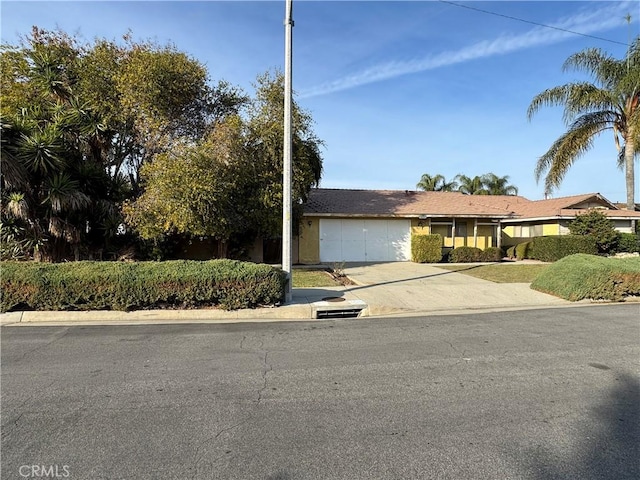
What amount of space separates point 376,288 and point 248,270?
15.4ft

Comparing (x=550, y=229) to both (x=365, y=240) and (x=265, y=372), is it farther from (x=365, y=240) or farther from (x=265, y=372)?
(x=265, y=372)

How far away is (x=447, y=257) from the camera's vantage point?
21.6m

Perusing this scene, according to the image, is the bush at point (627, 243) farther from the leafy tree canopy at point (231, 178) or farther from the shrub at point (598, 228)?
the leafy tree canopy at point (231, 178)

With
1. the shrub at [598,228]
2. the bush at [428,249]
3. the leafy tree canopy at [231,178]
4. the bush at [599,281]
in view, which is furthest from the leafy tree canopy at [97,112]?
the shrub at [598,228]

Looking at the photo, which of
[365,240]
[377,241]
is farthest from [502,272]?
[365,240]

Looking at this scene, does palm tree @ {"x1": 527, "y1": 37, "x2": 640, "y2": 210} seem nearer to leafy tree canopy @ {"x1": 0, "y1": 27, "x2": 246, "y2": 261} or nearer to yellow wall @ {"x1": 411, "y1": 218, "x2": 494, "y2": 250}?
yellow wall @ {"x1": 411, "y1": 218, "x2": 494, "y2": 250}

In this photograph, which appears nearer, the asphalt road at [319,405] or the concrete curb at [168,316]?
the asphalt road at [319,405]

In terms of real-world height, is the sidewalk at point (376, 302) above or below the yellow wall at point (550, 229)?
below

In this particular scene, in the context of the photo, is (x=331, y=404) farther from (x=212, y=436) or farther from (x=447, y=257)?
(x=447, y=257)

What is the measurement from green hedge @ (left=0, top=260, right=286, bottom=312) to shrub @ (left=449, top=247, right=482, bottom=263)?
14275 millimetres

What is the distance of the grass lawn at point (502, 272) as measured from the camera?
48.3 feet

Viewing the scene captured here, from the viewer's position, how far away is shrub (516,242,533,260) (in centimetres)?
2337

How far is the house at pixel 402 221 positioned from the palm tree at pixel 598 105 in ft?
9.79

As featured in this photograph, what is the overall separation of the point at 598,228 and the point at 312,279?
16.9 meters
